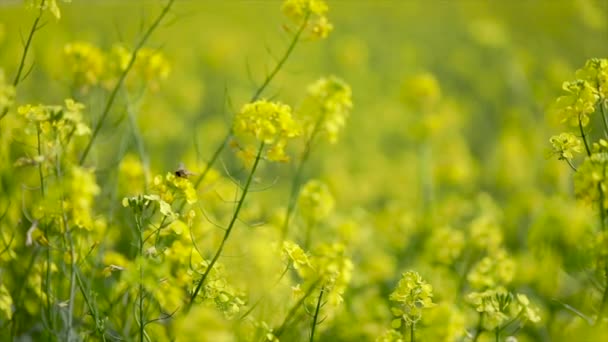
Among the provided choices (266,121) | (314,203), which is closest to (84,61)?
(314,203)

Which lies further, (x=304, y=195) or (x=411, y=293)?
(x=304, y=195)

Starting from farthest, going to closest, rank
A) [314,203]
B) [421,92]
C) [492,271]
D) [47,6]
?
[421,92] → [314,203] → [492,271] → [47,6]

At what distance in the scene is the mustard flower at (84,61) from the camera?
3.00m

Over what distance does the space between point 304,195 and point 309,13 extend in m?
0.80

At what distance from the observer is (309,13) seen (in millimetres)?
2529

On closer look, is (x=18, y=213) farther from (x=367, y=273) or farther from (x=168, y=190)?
(x=367, y=273)

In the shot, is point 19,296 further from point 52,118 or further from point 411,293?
point 411,293

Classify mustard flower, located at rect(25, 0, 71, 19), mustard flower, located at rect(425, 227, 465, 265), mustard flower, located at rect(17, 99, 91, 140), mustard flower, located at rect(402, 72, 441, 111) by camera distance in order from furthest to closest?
mustard flower, located at rect(402, 72, 441, 111), mustard flower, located at rect(425, 227, 465, 265), mustard flower, located at rect(25, 0, 71, 19), mustard flower, located at rect(17, 99, 91, 140)

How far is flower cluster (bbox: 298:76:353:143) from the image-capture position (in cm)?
271

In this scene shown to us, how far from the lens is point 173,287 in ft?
7.17

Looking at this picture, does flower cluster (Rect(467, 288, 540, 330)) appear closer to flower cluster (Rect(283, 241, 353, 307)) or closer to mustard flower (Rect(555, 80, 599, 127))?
flower cluster (Rect(283, 241, 353, 307))

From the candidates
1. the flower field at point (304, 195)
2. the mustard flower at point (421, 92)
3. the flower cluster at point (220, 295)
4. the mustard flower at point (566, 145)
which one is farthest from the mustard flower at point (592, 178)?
the mustard flower at point (421, 92)

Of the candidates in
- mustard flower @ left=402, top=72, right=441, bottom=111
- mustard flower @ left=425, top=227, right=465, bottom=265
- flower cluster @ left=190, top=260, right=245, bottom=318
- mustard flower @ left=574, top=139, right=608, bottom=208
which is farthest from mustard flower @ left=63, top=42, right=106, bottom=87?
mustard flower @ left=402, top=72, right=441, bottom=111

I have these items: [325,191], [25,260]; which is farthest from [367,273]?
[25,260]
